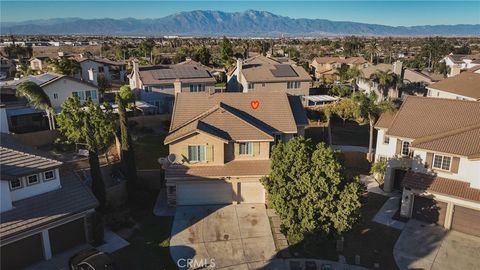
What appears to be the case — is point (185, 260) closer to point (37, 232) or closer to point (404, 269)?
point (37, 232)

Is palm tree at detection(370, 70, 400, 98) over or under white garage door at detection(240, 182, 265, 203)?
over

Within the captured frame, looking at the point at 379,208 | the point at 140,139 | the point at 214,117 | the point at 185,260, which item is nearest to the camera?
the point at 185,260

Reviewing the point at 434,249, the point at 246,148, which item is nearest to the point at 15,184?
the point at 246,148

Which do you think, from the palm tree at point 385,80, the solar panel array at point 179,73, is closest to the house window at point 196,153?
the solar panel array at point 179,73

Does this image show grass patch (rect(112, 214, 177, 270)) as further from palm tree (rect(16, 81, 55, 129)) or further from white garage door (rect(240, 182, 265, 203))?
palm tree (rect(16, 81, 55, 129))

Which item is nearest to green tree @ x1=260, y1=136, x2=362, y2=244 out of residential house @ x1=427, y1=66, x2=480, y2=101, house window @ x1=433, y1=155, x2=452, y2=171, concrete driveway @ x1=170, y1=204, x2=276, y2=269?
concrete driveway @ x1=170, y1=204, x2=276, y2=269

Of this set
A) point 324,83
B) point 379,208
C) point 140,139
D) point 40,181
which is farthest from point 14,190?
point 324,83

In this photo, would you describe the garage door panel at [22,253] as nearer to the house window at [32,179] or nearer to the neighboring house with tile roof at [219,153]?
the house window at [32,179]
